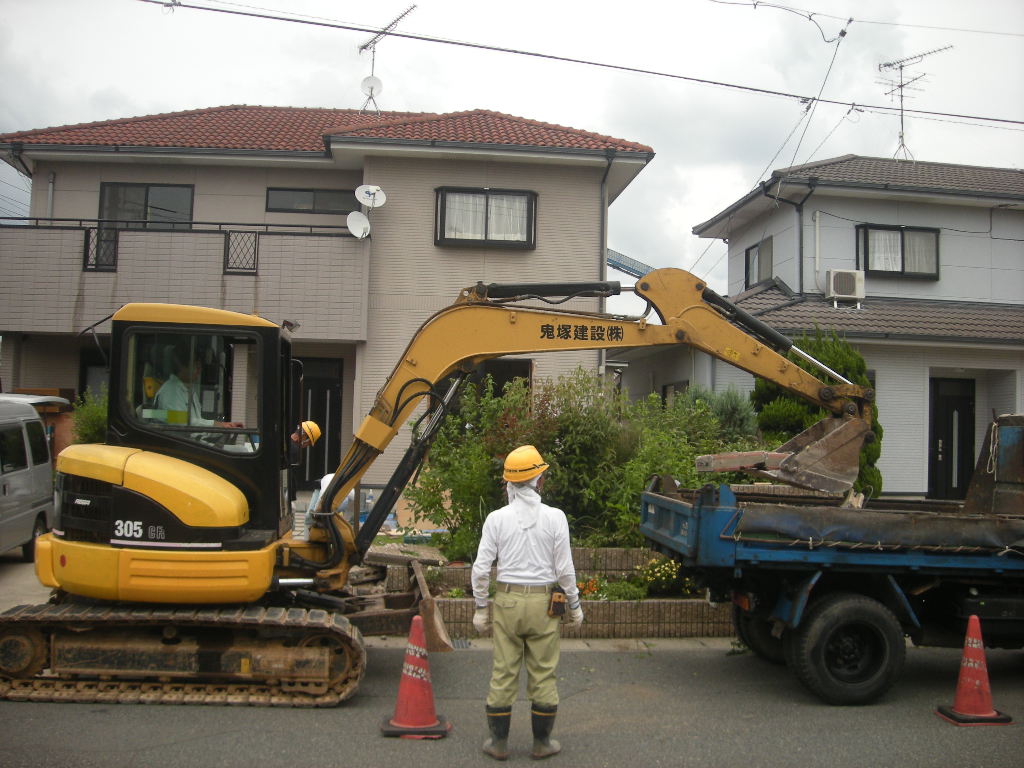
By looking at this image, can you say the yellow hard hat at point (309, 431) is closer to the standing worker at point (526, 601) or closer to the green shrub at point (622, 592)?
the green shrub at point (622, 592)

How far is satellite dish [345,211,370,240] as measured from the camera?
47.5ft

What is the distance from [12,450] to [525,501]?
8243 mm

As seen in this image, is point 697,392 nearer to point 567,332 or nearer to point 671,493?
point 671,493

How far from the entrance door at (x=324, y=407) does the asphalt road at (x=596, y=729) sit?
9.32 metres

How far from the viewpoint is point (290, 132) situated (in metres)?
17.2

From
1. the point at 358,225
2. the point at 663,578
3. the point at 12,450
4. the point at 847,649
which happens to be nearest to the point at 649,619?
the point at 663,578

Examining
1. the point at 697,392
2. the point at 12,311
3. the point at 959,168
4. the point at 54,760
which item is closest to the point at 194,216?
the point at 12,311

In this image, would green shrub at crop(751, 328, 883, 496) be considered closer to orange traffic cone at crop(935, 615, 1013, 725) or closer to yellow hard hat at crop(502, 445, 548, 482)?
orange traffic cone at crop(935, 615, 1013, 725)

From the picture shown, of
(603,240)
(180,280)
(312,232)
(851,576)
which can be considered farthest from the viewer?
(603,240)

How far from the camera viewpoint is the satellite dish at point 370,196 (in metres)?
14.7

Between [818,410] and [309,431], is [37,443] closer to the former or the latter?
[309,431]

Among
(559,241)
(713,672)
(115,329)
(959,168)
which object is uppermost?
(959,168)

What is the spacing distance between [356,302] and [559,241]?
4.02 m

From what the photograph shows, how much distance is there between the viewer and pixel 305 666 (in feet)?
19.5
